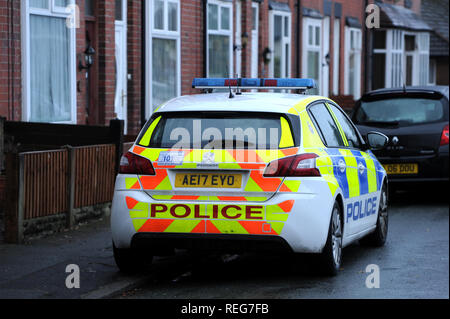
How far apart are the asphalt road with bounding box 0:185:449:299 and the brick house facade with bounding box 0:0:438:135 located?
139 inches

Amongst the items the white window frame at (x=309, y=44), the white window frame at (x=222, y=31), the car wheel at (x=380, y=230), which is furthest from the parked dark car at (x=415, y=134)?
the white window frame at (x=309, y=44)

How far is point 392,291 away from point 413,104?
23.0 feet

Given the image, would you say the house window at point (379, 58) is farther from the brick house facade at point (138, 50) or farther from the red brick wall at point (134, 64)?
the red brick wall at point (134, 64)

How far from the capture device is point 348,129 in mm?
Answer: 10320

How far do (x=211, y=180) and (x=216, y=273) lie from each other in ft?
3.86

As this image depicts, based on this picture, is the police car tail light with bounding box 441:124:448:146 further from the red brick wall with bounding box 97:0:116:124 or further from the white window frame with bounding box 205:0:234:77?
the white window frame with bounding box 205:0:234:77

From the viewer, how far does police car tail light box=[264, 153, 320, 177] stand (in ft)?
27.3

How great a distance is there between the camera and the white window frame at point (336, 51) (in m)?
31.9

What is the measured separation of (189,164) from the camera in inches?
331

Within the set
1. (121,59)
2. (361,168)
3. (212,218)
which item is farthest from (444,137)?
(212,218)

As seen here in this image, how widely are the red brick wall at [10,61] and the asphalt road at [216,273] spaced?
9.26 ft

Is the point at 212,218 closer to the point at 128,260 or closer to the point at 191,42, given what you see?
the point at 128,260

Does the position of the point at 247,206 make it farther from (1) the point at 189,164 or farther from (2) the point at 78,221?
(2) the point at 78,221

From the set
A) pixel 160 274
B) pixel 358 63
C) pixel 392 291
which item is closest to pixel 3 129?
pixel 160 274
